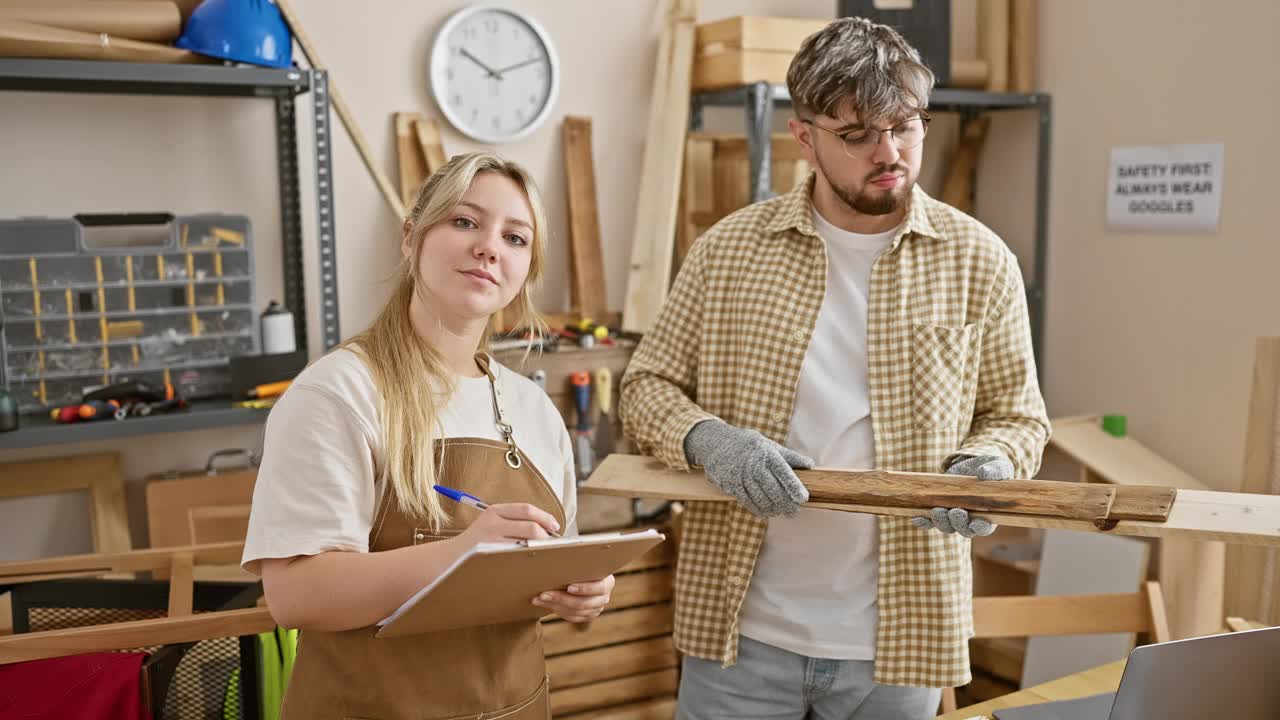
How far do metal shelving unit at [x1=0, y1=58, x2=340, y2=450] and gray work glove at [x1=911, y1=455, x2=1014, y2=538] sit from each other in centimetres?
150

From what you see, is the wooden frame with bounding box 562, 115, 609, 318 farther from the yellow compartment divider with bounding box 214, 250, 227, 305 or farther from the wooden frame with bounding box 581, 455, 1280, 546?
the wooden frame with bounding box 581, 455, 1280, 546

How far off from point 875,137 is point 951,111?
2.05 metres

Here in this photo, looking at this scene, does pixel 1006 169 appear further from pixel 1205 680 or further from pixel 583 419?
pixel 1205 680

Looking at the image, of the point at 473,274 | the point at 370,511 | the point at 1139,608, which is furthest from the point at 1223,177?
the point at 370,511

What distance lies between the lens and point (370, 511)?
4.24 ft

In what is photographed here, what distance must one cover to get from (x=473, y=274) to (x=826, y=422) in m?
0.61

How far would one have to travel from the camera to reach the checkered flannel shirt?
164 cm

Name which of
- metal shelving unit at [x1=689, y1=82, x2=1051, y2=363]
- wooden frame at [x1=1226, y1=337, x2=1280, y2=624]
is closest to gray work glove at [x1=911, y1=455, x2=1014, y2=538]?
wooden frame at [x1=1226, y1=337, x2=1280, y2=624]

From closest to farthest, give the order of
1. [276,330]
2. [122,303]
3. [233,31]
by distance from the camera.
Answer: [233,31] < [122,303] < [276,330]

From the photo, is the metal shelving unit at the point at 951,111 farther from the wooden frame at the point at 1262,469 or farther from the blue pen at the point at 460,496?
the blue pen at the point at 460,496

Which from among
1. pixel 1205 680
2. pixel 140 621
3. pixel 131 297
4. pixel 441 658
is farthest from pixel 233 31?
pixel 1205 680

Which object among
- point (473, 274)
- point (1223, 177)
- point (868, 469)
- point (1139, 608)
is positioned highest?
point (1223, 177)

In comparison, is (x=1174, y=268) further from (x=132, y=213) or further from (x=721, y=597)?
(x=132, y=213)

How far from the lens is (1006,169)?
3.51 m
